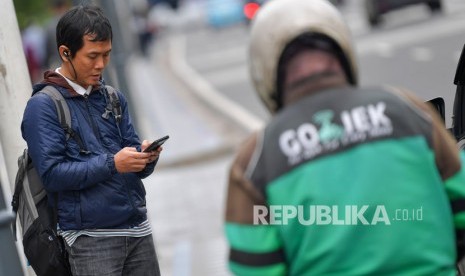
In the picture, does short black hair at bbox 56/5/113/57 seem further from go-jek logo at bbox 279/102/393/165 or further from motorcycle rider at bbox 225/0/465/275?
go-jek logo at bbox 279/102/393/165

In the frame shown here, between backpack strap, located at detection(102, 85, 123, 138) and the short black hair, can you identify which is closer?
the short black hair

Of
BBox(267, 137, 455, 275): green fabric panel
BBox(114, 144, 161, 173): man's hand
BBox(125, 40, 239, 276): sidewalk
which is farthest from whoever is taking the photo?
BBox(125, 40, 239, 276): sidewalk

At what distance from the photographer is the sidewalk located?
9641 millimetres

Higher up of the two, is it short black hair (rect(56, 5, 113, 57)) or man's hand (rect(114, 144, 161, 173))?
short black hair (rect(56, 5, 113, 57))

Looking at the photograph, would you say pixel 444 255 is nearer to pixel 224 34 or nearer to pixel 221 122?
pixel 221 122

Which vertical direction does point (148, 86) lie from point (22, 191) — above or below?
below

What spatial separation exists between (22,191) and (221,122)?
1480 cm

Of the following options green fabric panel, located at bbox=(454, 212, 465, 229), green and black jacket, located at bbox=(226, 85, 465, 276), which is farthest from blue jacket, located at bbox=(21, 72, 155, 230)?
green fabric panel, located at bbox=(454, 212, 465, 229)

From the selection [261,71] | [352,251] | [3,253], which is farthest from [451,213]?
[3,253]

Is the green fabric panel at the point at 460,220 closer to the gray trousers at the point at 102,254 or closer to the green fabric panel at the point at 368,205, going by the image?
the green fabric panel at the point at 368,205

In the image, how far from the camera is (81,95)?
4191mm

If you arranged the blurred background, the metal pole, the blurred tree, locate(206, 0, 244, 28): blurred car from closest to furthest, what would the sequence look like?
1. the metal pole
2. the blurred background
3. the blurred tree
4. locate(206, 0, 244, 28): blurred car

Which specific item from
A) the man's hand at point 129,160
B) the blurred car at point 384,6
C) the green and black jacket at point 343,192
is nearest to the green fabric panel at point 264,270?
the green and black jacket at point 343,192

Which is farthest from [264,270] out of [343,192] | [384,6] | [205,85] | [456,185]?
[384,6]
